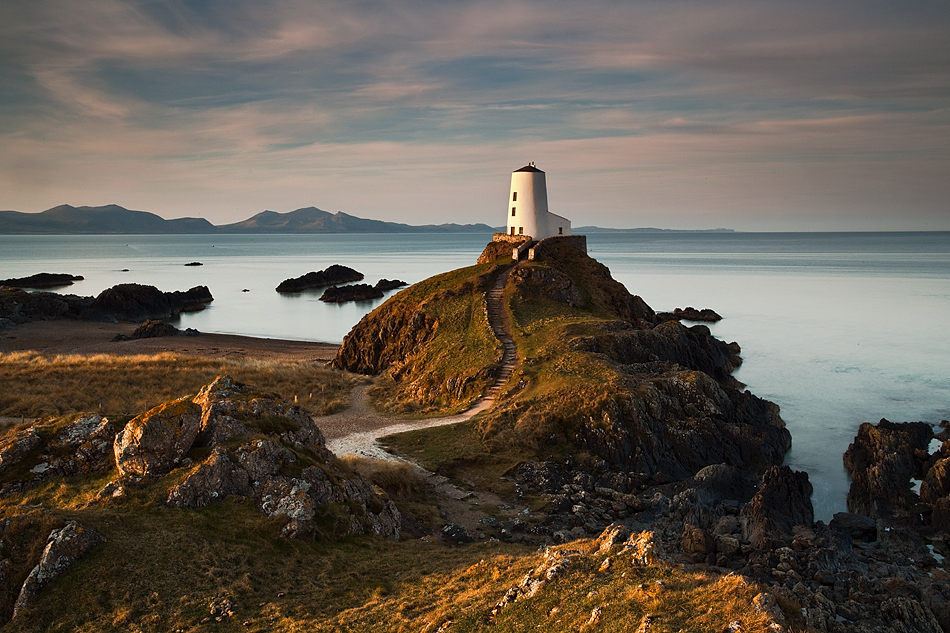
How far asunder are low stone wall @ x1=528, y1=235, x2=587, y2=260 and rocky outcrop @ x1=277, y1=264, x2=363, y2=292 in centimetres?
8283

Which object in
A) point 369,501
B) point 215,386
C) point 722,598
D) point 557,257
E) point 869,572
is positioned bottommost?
point 869,572

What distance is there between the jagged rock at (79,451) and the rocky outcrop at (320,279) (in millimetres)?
114035

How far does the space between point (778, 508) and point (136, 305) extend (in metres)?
93.5

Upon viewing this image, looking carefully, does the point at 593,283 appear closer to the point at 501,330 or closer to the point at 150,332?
the point at 501,330

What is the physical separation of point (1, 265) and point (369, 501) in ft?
690

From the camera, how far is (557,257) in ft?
187

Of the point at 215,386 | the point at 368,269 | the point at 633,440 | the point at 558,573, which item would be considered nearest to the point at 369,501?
the point at 215,386

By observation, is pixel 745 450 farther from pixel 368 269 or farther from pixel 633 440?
pixel 368 269

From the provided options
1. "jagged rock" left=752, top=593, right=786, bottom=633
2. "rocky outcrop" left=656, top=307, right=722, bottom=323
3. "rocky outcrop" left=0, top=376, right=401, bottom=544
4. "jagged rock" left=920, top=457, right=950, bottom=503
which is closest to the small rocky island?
"rocky outcrop" left=0, top=376, right=401, bottom=544

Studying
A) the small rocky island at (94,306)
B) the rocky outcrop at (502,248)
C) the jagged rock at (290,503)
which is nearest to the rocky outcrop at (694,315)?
the rocky outcrop at (502,248)

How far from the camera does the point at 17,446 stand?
1834cm

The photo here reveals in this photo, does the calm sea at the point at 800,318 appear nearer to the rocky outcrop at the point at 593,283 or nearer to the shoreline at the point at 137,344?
the shoreline at the point at 137,344

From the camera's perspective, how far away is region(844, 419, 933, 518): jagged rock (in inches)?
1133

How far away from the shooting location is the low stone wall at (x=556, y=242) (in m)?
56.0
